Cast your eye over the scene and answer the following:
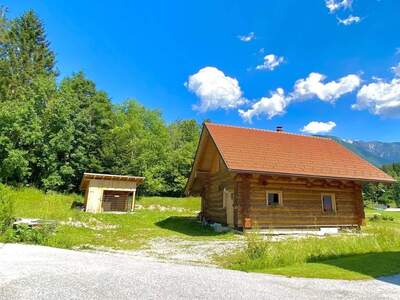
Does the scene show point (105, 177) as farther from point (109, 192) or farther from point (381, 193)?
point (381, 193)

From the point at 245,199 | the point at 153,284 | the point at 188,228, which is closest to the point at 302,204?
the point at 245,199

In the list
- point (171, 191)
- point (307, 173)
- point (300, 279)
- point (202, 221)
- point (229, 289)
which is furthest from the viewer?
point (171, 191)

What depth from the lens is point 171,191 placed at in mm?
40969

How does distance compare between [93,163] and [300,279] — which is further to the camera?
[93,163]

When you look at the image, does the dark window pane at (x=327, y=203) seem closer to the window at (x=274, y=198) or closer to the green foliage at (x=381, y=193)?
the window at (x=274, y=198)

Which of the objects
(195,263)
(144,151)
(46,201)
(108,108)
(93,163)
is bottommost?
(195,263)

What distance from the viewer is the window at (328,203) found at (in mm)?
18250

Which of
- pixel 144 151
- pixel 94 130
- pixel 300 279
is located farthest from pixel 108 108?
pixel 300 279

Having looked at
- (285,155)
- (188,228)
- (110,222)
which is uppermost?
(285,155)

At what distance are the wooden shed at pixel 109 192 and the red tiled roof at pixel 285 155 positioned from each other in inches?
423

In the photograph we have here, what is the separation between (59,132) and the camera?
31.9m

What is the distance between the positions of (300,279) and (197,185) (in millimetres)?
16958

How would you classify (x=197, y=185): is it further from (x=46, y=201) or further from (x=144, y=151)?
(x=144, y=151)

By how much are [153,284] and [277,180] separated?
504 inches
